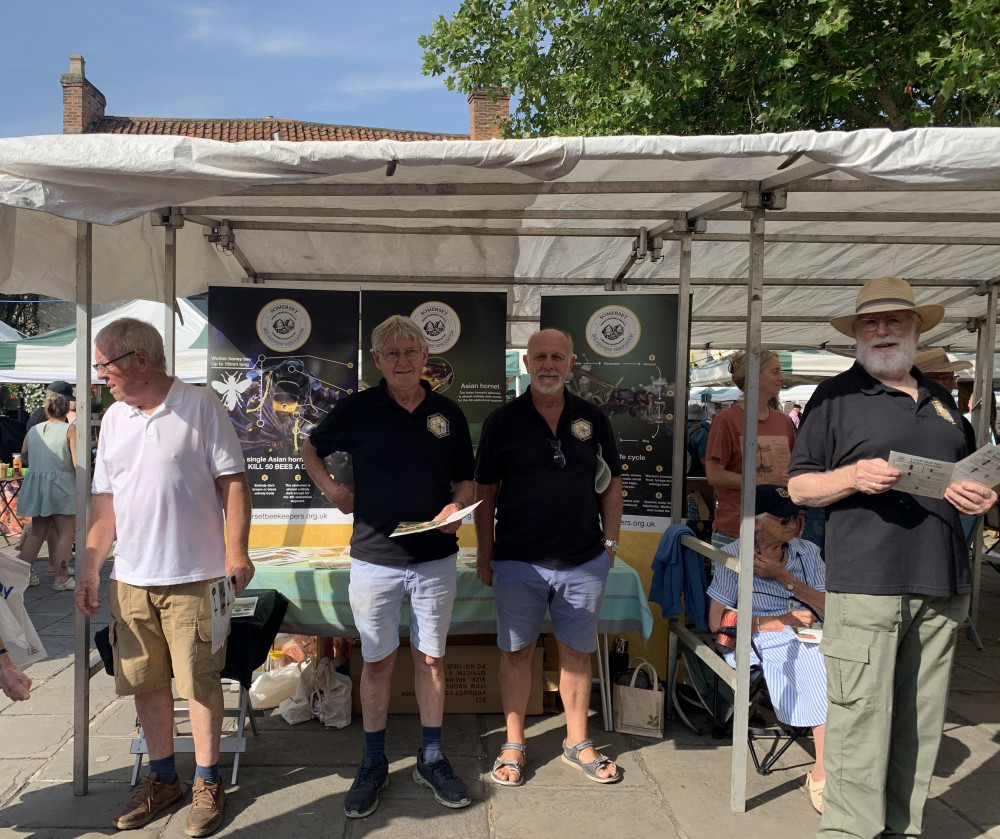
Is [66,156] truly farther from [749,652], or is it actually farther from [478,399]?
[749,652]

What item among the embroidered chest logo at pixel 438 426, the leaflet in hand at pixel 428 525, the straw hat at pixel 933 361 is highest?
the straw hat at pixel 933 361

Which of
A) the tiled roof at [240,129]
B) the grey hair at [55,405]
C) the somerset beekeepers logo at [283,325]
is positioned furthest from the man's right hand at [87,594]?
the tiled roof at [240,129]

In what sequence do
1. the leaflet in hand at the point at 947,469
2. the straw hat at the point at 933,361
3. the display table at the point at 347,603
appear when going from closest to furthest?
the leaflet in hand at the point at 947,469
the display table at the point at 347,603
the straw hat at the point at 933,361

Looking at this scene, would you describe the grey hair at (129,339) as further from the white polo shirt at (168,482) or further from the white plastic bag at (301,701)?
the white plastic bag at (301,701)

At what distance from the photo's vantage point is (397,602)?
3.20m

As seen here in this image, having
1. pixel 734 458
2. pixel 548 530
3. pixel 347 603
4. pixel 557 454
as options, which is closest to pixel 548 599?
pixel 548 530

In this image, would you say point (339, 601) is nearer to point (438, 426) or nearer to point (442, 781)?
point (442, 781)

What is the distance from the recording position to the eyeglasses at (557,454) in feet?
11.0

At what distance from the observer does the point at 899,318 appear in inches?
107

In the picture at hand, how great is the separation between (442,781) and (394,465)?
4.28ft

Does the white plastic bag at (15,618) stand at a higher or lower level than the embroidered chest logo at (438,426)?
lower

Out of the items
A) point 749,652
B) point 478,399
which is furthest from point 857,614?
point 478,399

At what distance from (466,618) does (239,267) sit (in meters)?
2.94

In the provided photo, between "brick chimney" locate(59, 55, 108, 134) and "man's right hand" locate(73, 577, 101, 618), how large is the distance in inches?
1133
